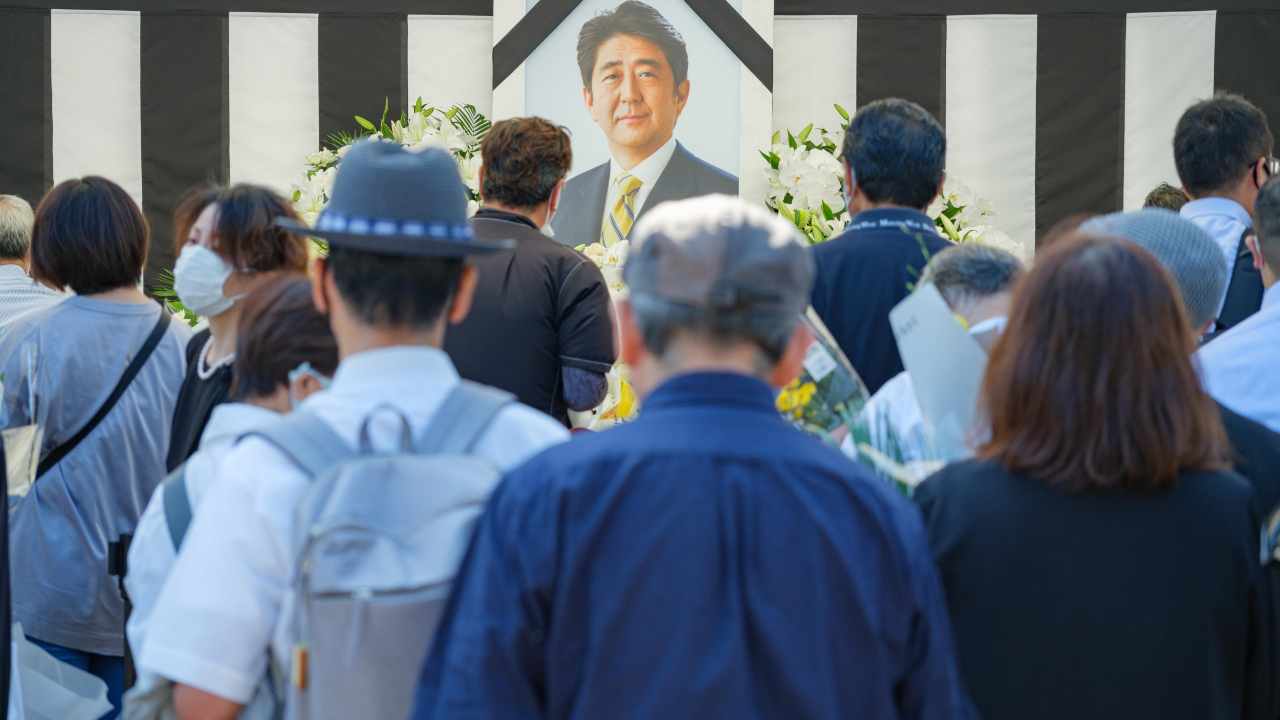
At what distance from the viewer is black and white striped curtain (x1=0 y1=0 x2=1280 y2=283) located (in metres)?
5.37

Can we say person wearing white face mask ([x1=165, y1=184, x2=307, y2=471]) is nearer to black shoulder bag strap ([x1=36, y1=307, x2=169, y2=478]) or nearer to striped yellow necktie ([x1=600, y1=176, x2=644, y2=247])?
black shoulder bag strap ([x1=36, y1=307, x2=169, y2=478])

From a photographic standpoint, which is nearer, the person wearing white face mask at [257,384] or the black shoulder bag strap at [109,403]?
the person wearing white face mask at [257,384]

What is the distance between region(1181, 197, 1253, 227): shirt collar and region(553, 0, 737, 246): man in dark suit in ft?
7.14

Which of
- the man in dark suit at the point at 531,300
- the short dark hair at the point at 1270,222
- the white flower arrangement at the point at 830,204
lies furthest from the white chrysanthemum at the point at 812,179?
the short dark hair at the point at 1270,222

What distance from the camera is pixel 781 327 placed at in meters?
1.30

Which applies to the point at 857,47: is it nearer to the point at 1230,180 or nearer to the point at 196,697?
the point at 1230,180

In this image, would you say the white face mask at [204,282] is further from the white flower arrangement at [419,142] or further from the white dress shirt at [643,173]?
the white dress shirt at [643,173]

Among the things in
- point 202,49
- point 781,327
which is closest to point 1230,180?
point 781,327

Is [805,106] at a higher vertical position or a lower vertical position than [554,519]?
higher

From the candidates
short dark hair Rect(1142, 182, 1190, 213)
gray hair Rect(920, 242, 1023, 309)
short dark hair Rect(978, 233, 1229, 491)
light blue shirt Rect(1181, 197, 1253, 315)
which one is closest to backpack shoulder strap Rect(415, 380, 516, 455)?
short dark hair Rect(978, 233, 1229, 491)

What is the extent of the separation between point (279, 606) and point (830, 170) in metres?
3.06

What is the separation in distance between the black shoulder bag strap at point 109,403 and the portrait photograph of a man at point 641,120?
2396mm

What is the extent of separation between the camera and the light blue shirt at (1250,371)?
7.45 ft

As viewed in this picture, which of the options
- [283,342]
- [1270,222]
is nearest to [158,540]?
[283,342]
